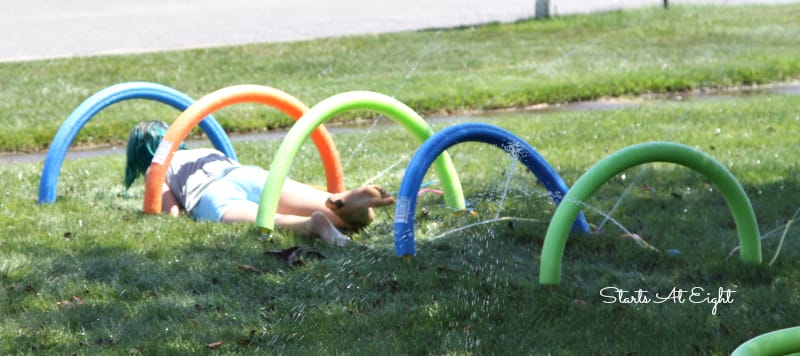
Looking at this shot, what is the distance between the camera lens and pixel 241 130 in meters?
9.62

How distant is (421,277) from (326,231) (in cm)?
76

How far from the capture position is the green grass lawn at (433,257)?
13.5 ft

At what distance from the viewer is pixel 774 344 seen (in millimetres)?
2727

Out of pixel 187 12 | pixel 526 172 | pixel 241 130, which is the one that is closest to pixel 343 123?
pixel 241 130

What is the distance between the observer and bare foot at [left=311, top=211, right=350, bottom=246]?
5.30 metres

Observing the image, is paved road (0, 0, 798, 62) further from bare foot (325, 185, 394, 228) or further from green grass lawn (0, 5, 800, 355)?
bare foot (325, 185, 394, 228)

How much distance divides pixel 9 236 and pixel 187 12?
13691 mm

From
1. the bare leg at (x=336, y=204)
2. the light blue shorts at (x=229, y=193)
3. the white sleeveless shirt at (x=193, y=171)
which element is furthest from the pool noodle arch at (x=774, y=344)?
the white sleeveless shirt at (x=193, y=171)

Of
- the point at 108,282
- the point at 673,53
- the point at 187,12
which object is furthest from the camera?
the point at 187,12

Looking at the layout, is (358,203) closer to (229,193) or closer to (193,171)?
(229,193)

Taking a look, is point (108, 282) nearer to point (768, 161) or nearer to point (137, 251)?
point (137, 251)

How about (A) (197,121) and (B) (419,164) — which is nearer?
(B) (419,164)

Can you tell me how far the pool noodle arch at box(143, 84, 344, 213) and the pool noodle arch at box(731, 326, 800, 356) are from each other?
12.6 ft

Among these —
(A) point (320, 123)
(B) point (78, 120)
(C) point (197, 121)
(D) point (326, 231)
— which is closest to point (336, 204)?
(D) point (326, 231)
